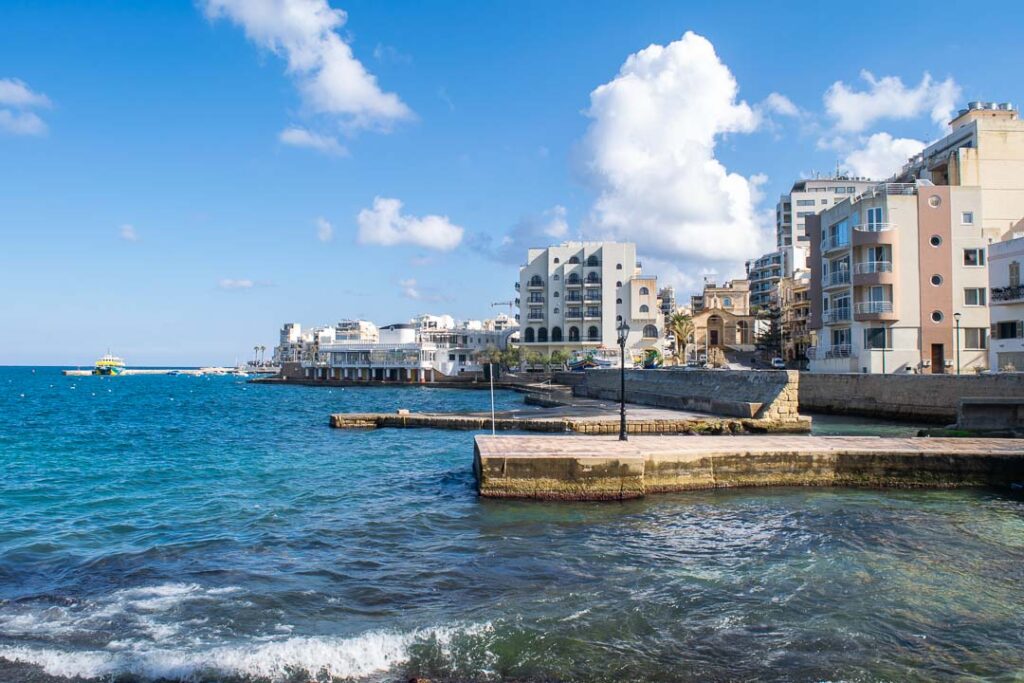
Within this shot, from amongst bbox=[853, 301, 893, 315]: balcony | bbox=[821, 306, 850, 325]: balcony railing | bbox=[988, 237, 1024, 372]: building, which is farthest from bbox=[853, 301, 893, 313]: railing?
bbox=[988, 237, 1024, 372]: building

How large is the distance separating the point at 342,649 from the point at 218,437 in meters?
29.7

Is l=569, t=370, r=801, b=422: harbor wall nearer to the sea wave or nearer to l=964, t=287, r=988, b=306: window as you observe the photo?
l=964, t=287, r=988, b=306: window

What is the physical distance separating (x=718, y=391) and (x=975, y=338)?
1619 centimetres

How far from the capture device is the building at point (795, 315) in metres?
80.9

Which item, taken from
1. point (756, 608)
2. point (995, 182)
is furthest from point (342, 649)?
point (995, 182)

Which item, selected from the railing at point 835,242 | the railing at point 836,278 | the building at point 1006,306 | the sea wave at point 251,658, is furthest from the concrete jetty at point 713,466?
the railing at point 835,242

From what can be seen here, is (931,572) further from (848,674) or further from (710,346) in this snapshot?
(710,346)

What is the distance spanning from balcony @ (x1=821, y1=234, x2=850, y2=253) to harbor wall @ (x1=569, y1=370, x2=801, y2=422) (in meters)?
11.3

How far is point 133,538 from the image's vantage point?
45.8 ft

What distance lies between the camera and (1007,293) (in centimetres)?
3678

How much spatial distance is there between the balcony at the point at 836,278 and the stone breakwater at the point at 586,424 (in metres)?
17.0

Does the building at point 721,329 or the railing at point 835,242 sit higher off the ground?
the railing at point 835,242

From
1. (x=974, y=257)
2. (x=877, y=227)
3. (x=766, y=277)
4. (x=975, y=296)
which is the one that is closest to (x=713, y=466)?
(x=877, y=227)

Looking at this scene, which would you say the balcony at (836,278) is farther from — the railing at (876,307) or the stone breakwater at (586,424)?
the stone breakwater at (586,424)
